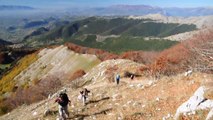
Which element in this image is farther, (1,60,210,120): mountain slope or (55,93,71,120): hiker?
(55,93,71,120): hiker

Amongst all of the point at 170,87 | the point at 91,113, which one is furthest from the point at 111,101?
the point at 170,87

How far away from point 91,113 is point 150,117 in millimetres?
5911

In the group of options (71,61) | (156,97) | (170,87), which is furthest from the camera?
(71,61)

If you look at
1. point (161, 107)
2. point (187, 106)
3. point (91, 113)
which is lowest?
point (91, 113)

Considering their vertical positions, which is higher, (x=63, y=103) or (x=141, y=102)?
(x=63, y=103)

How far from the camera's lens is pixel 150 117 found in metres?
22.3

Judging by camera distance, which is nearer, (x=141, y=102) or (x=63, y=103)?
(x=63, y=103)

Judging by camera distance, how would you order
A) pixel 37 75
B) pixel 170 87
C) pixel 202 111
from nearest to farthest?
pixel 202 111, pixel 170 87, pixel 37 75

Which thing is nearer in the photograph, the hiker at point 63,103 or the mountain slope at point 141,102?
the mountain slope at point 141,102

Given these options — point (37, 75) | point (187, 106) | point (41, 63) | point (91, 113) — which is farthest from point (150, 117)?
point (41, 63)

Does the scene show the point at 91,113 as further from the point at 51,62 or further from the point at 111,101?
the point at 51,62

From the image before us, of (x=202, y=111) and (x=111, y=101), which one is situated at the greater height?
(x=202, y=111)

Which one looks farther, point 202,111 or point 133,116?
point 133,116

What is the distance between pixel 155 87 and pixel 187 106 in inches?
412
